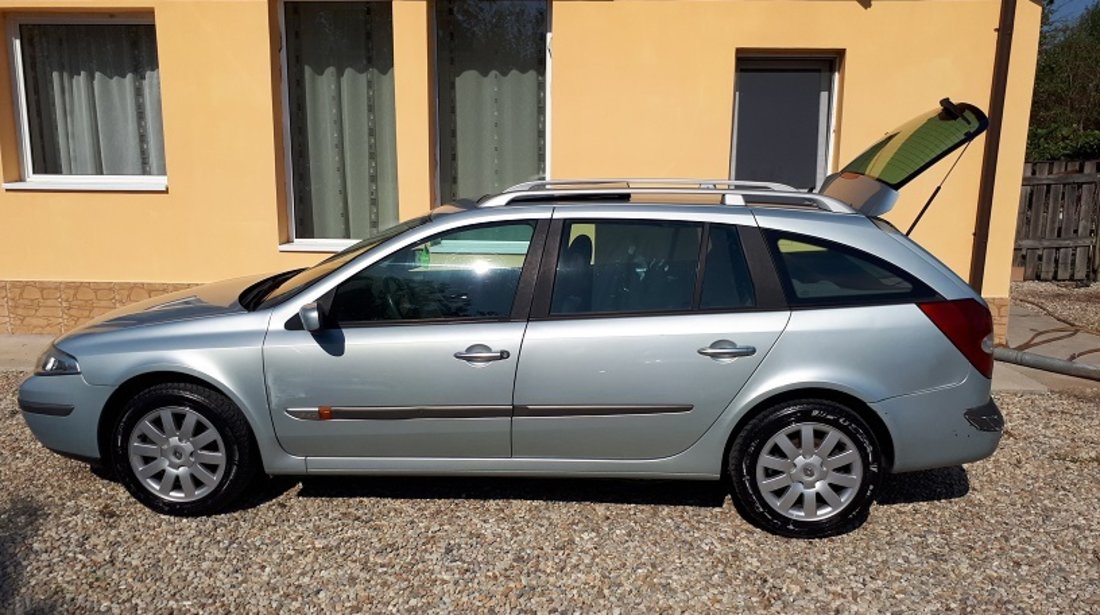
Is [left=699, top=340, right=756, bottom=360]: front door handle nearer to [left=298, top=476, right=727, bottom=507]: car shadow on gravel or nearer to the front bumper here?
[left=298, top=476, right=727, bottom=507]: car shadow on gravel

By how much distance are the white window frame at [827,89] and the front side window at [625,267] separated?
11.9ft

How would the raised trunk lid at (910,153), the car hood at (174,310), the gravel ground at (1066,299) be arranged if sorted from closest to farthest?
1. the car hood at (174,310)
2. the raised trunk lid at (910,153)
3. the gravel ground at (1066,299)

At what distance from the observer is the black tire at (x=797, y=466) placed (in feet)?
11.7

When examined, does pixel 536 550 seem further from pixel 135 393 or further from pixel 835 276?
pixel 135 393

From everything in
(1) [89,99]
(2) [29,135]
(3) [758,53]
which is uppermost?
(3) [758,53]

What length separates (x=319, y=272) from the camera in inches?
159

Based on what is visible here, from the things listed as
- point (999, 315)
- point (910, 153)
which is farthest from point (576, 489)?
point (999, 315)

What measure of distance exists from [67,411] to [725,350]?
3131 millimetres

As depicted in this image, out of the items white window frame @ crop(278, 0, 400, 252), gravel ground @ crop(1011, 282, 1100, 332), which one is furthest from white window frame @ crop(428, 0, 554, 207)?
gravel ground @ crop(1011, 282, 1100, 332)

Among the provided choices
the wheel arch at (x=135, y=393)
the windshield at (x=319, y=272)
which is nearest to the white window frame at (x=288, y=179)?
the windshield at (x=319, y=272)

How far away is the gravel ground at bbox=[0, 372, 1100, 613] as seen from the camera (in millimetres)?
3168

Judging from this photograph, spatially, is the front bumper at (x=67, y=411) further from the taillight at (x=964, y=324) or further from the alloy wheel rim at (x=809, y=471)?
the taillight at (x=964, y=324)

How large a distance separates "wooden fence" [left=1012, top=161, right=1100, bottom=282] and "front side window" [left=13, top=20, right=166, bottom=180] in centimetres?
1069

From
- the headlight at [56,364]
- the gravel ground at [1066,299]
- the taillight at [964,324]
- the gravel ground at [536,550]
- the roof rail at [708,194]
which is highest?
the roof rail at [708,194]
